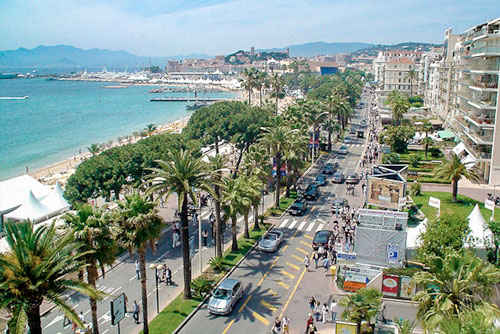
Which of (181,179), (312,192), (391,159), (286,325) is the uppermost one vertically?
(181,179)

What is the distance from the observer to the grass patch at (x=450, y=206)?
41219mm

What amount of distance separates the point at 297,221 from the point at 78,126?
109 meters

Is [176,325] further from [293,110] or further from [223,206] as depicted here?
[293,110]

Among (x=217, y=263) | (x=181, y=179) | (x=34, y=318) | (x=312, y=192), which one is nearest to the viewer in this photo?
(x=34, y=318)

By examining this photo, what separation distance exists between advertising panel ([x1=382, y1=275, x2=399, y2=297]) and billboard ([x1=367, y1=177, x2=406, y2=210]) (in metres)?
13.0

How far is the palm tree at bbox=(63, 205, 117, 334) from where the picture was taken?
67.1ft

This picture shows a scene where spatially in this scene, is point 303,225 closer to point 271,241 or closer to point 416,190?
point 271,241

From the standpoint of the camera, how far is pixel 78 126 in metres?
134

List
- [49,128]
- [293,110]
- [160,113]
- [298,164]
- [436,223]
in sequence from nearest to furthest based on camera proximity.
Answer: [436,223] < [298,164] < [293,110] < [49,128] < [160,113]

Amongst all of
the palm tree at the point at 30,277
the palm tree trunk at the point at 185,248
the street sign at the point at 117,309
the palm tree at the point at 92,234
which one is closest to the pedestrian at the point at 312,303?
the palm tree trunk at the point at 185,248

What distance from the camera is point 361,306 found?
20.6m

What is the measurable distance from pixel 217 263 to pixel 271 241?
545cm

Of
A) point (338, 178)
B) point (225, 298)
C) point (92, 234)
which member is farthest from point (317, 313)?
point (338, 178)

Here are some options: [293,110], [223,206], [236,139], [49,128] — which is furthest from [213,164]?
[49,128]
